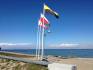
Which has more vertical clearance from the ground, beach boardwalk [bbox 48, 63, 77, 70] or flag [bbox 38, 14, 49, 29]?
flag [bbox 38, 14, 49, 29]

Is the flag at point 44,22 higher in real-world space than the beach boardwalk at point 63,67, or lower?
higher

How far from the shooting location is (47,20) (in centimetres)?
3098

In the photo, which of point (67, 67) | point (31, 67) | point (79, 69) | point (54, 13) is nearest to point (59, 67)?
point (67, 67)

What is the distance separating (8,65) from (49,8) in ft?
27.7

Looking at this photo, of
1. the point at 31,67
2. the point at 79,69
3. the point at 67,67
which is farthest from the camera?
the point at 31,67

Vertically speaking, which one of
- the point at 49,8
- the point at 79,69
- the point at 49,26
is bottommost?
the point at 79,69

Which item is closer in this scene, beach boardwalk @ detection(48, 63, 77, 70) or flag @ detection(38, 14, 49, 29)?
beach boardwalk @ detection(48, 63, 77, 70)

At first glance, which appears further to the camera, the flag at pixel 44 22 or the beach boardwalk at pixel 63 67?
the flag at pixel 44 22

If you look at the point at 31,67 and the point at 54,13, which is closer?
the point at 31,67

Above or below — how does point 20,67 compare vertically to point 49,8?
below

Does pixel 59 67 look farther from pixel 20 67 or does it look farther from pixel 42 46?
pixel 42 46

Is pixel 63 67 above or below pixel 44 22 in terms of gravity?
below

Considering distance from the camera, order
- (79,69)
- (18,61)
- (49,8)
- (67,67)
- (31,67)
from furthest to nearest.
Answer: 1. (49,8)
2. (18,61)
3. (31,67)
4. (79,69)
5. (67,67)

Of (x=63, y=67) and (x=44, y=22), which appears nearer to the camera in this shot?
(x=63, y=67)
